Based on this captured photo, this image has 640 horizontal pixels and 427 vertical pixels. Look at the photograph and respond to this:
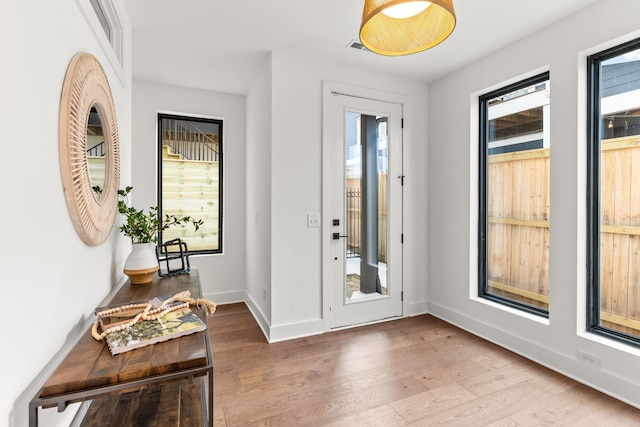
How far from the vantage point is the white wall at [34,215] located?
832mm

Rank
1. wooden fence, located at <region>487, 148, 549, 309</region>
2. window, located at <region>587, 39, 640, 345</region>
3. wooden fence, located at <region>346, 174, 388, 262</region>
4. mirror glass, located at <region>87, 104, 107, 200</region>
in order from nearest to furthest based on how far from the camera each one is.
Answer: mirror glass, located at <region>87, 104, 107, 200</region> → window, located at <region>587, 39, 640, 345</region> → wooden fence, located at <region>487, 148, 549, 309</region> → wooden fence, located at <region>346, 174, 388, 262</region>

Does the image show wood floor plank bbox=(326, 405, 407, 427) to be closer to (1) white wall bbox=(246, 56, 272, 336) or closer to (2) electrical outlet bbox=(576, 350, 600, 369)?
(1) white wall bbox=(246, 56, 272, 336)

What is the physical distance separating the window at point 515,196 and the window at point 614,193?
1.11 feet

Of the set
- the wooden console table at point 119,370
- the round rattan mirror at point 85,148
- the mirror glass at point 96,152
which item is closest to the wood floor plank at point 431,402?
the wooden console table at point 119,370

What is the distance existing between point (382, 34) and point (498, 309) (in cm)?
252

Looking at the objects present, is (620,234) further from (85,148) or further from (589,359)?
(85,148)

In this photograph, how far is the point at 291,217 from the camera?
9.75ft

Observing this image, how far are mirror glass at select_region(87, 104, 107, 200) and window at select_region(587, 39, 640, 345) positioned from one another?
3086 millimetres

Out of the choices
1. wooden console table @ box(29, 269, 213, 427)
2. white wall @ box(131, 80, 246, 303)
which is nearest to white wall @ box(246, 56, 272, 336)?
white wall @ box(131, 80, 246, 303)

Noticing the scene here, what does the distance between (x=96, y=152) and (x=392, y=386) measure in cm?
226

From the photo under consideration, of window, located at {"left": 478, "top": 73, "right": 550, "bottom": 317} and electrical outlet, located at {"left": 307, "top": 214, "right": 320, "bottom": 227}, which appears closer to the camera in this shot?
window, located at {"left": 478, "top": 73, "right": 550, "bottom": 317}

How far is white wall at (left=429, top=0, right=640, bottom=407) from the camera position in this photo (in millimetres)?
2105

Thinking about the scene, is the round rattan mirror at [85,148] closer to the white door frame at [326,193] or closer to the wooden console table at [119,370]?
the wooden console table at [119,370]

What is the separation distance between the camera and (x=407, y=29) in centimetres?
158
